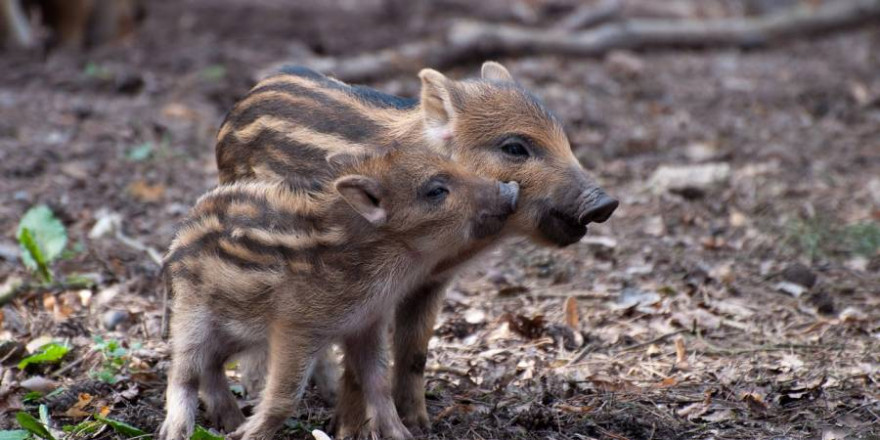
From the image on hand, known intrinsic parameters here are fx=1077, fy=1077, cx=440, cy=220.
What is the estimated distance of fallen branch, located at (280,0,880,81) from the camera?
1061 cm

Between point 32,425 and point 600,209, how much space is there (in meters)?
2.27

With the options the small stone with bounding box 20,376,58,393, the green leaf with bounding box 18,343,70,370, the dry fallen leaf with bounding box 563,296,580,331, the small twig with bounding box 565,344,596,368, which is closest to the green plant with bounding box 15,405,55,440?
the small stone with bounding box 20,376,58,393

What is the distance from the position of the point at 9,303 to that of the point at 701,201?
177 inches

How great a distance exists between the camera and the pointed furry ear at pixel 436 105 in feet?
15.4

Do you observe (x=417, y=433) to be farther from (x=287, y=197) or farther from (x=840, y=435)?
(x=840, y=435)

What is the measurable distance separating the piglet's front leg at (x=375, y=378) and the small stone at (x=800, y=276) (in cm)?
271

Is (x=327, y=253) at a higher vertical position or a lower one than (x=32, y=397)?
higher

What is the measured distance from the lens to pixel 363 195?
401 centimetres

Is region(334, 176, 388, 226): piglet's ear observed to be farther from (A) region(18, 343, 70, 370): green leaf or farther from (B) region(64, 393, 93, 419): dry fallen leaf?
(A) region(18, 343, 70, 370): green leaf

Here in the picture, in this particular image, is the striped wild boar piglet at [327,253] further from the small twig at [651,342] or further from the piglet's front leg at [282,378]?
the small twig at [651,342]

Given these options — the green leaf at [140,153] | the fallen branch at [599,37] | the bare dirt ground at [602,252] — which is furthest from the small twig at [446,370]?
the fallen branch at [599,37]

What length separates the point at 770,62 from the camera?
12156 millimetres

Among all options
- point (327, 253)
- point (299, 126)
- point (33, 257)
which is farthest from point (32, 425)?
point (33, 257)

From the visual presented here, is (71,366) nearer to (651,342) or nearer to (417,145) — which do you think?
(417,145)
